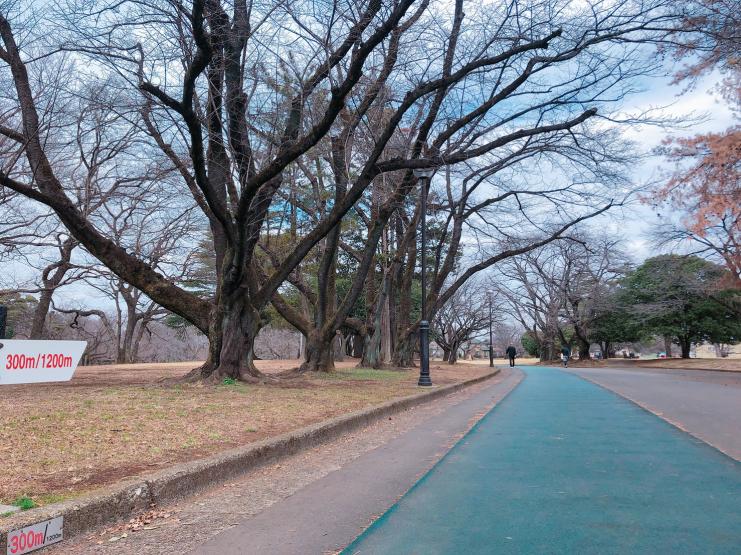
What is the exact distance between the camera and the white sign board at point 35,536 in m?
3.66

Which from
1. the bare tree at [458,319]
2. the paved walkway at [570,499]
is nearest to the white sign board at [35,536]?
the paved walkway at [570,499]

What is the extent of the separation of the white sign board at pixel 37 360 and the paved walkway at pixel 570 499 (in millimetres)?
2553

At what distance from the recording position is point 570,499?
498cm

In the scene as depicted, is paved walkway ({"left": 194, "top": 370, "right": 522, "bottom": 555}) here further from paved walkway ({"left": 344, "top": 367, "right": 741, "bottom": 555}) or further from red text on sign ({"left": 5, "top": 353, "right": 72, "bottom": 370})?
red text on sign ({"left": 5, "top": 353, "right": 72, "bottom": 370})

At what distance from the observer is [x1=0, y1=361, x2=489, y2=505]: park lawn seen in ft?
16.8

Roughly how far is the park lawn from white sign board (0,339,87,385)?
35.5 inches

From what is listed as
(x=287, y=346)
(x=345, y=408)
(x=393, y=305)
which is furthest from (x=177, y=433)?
(x=287, y=346)

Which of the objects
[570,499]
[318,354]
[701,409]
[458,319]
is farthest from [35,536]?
[458,319]

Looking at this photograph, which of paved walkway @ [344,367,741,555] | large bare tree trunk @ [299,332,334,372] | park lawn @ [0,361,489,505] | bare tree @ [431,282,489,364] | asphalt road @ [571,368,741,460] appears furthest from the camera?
bare tree @ [431,282,489,364]

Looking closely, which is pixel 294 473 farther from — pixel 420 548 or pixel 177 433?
pixel 420 548

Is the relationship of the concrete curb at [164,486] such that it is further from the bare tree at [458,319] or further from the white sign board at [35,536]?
the bare tree at [458,319]

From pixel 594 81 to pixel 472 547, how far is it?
1281 centimetres

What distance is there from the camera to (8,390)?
11.9m

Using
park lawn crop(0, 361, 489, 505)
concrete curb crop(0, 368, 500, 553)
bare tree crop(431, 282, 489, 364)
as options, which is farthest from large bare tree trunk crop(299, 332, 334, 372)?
bare tree crop(431, 282, 489, 364)
